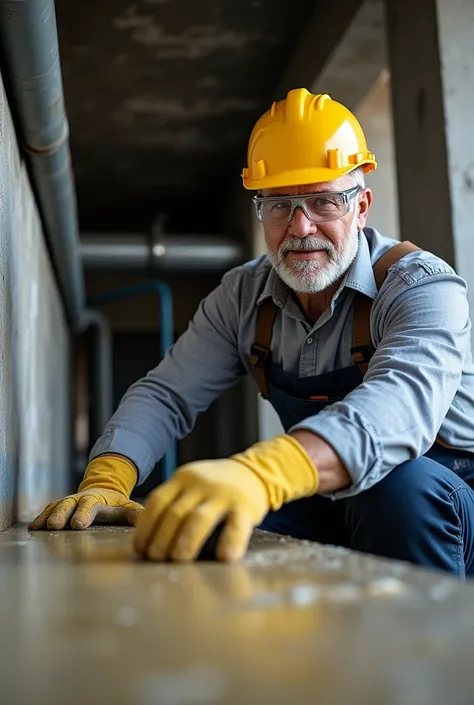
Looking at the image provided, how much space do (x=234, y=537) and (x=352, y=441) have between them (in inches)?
13.4

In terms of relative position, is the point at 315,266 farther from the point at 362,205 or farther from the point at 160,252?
the point at 160,252

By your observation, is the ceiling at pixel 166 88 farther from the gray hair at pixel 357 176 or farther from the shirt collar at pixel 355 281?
the shirt collar at pixel 355 281

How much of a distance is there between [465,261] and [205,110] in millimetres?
2942

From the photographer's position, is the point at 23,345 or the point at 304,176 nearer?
the point at 304,176

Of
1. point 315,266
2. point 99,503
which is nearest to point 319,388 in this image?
point 315,266

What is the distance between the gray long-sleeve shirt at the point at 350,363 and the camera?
4.85 feet

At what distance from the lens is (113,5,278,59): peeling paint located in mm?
4191

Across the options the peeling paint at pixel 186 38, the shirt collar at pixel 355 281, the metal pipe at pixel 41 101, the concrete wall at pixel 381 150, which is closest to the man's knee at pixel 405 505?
the shirt collar at pixel 355 281

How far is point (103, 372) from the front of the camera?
7098mm

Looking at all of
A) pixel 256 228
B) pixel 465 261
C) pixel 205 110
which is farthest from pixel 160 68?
pixel 465 261

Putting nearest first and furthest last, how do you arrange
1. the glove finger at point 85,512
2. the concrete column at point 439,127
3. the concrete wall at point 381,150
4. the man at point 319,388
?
the man at point 319,388 < the glove finger at point 85,512 < the concrete column at point 439,127 < the concrete wall at point 381,150

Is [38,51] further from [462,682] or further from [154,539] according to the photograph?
[462,682]

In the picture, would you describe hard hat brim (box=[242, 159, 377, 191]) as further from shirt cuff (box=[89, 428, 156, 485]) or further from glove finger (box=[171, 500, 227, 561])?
glove finger (box=[171, 500, 227, 561])

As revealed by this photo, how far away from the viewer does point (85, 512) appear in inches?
66.4
